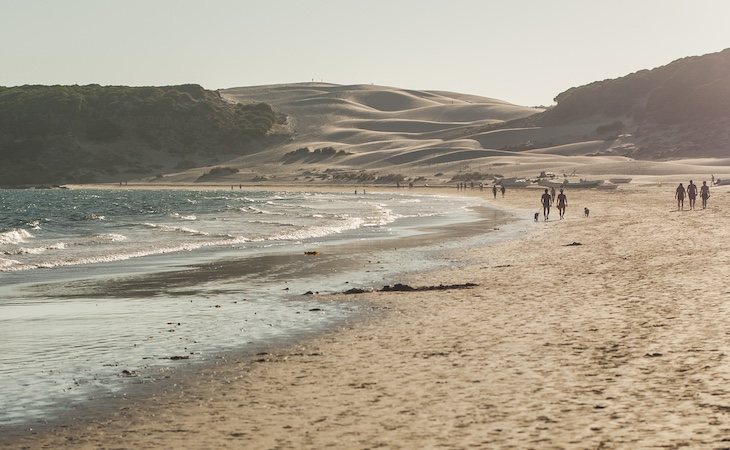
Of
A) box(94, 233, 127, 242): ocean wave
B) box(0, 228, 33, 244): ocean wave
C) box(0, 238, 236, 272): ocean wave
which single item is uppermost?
box(0, 228, 33, 244): ocean wave

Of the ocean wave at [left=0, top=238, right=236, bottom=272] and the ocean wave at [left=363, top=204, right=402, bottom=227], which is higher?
the ocean wave at [left=0, top=238, right=236, bottom=272]

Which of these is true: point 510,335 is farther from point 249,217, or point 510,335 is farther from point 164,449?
point 249,217

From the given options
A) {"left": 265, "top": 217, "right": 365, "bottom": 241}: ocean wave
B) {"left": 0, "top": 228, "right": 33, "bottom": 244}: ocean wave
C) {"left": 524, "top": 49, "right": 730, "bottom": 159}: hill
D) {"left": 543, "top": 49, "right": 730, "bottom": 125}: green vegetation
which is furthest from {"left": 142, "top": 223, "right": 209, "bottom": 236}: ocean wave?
{"left": 543, "top": 49, "right": 730, "bottom": 125}: green vegetation

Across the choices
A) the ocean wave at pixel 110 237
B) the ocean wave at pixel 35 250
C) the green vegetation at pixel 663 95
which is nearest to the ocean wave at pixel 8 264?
the ocean wave at pixel 35 250

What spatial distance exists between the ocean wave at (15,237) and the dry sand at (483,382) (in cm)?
2518

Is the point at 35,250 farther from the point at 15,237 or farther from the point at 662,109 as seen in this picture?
the point at 662,109

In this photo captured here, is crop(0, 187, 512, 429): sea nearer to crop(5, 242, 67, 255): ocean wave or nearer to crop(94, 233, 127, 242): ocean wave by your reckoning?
crop(5, 242, 67, 255): ocean wave

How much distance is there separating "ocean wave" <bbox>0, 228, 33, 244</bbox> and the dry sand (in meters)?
25.2

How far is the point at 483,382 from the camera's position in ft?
34.7

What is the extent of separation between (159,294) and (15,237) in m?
22.8

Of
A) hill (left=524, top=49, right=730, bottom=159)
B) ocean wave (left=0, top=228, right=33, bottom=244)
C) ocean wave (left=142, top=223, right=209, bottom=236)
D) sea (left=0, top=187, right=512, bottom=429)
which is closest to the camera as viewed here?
sea (left=0, top=187, right=512, bottom=429)

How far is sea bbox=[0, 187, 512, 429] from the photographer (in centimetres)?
1220

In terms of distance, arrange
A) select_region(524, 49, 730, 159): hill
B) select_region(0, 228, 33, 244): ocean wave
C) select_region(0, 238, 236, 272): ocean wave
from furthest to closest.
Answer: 1. select_region(524, 49, 730, 159): hill
2. select_region(0, 228, 33, 244): ocean wave
3. select_region(0, 238, 236, 272): ocean wave

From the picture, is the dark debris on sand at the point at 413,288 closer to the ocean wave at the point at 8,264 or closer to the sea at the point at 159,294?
the sea at the point at 159,294
